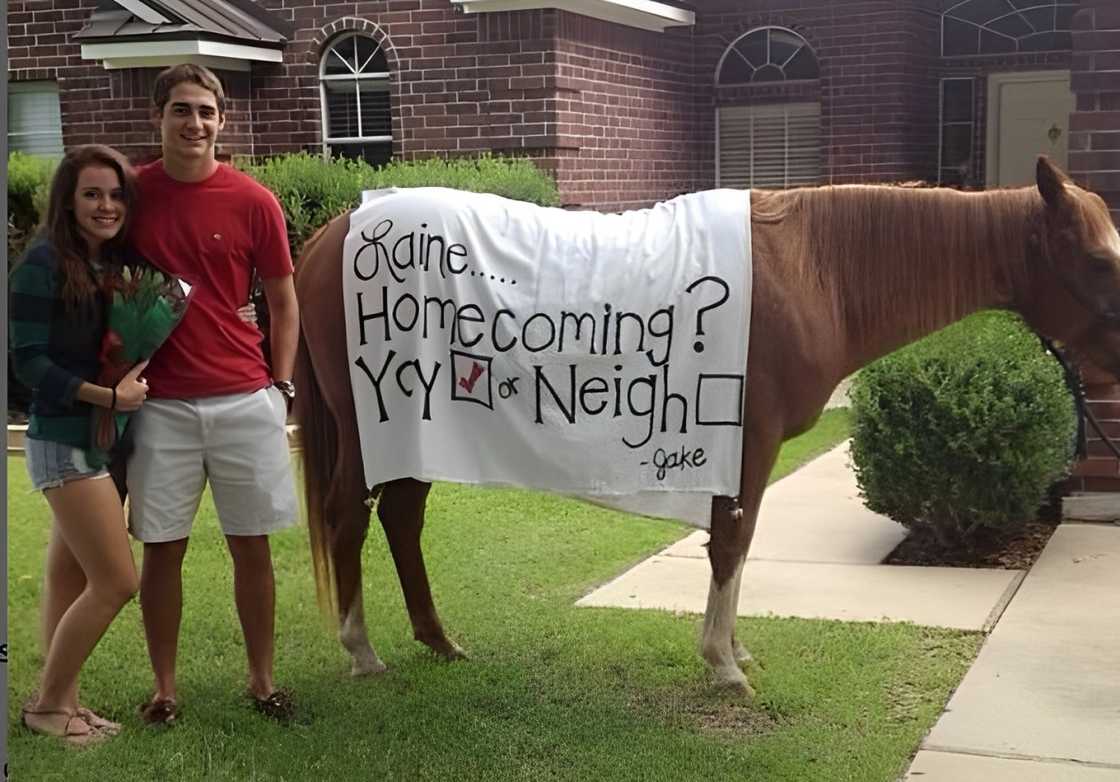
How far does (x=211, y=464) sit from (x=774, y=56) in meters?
2.82

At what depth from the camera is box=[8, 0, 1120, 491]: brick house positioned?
3852 millimetres

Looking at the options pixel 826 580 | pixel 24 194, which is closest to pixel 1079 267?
pixel 826 580

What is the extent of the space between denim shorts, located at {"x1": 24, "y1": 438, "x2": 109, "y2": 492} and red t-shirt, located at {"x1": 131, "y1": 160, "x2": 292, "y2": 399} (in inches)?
8.5

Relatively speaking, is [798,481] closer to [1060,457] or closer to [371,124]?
[1060,457]

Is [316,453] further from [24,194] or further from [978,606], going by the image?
[978,606]

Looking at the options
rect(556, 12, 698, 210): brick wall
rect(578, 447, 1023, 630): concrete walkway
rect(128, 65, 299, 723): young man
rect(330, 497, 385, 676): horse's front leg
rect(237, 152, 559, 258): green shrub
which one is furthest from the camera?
rect(556, 12, 698, 210): brick wall

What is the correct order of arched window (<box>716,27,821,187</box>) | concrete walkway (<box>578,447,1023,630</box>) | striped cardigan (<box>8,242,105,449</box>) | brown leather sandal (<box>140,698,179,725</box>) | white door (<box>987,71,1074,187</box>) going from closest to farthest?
striped cardigan (<box>8,242,105,449</box>) < brown leather sandal (<box>140,698,179,725</box>) < concrete walkway (<box>578,447,1023,630</box>) < arched window (<box>716,27,821,187</box>) < white door (<box>987,71,1074,187</box>)

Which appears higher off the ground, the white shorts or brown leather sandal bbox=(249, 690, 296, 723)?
the white shorts

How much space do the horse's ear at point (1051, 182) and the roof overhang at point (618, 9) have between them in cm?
271

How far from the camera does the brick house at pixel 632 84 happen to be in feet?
12.6

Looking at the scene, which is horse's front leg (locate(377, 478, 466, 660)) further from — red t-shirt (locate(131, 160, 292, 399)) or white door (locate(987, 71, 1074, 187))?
white door (locate(987, 71, 1074, 187))

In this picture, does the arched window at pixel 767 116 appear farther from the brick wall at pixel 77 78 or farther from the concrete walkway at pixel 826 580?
the brick wall at pixel 77 78

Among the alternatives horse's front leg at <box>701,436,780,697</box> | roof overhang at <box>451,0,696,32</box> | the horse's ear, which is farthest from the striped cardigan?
roof overhang at <box>451,0,696,32</box>

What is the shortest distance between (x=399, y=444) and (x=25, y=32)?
160 centimetres
